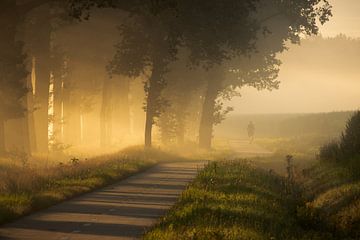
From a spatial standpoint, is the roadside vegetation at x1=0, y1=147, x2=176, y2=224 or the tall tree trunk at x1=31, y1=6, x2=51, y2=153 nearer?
the roadside vegetation at x1=0, y1=147, x2=176, y2=224

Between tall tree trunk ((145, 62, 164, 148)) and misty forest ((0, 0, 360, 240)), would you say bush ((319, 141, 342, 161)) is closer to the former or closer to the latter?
misty forest ((0, 0, 360, 240))

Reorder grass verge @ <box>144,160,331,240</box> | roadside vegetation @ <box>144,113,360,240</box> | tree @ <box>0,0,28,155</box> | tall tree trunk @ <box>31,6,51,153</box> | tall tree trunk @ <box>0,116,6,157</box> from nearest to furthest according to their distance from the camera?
grass verge @ <box>144,160,331,240</box> → roadside vegetation @ <box>144,113,360,240</box> → tree @ <box>0,0,28,155</box> → tall tree trunk @ <box>0,116,6,157</box> → tall tree trunk @ <box>31,6,51,153</box>

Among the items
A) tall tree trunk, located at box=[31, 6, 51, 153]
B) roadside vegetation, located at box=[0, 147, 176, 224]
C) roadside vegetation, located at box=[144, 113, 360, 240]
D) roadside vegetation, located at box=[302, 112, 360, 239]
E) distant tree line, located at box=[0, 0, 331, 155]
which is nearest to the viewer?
roadside vegetation, located at box=[144, 113, 360, 240]

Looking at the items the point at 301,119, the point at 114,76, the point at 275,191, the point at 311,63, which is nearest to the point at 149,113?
the point at 114,76

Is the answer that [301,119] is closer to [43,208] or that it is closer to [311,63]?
[43,208]

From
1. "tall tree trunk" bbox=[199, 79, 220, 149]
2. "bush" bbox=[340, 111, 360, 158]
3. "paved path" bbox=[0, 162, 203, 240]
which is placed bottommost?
"paved path" bbox=[0, 162, 203, 240]

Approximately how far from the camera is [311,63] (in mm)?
196500

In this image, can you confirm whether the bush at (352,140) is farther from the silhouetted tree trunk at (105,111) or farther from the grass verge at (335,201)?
the silhouetted tree trunk at (105,111)

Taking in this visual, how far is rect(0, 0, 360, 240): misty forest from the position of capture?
15898mm

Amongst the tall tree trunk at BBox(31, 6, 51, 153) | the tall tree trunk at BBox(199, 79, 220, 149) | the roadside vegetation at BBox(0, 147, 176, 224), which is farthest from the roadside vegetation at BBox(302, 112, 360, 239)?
the tall tree trunk at BBox(199, 79, 220, 149)

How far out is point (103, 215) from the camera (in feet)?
55.6

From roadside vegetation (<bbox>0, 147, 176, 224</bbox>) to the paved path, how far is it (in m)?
0.38

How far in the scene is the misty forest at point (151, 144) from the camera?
15898 mm

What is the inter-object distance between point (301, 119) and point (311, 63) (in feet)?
331
